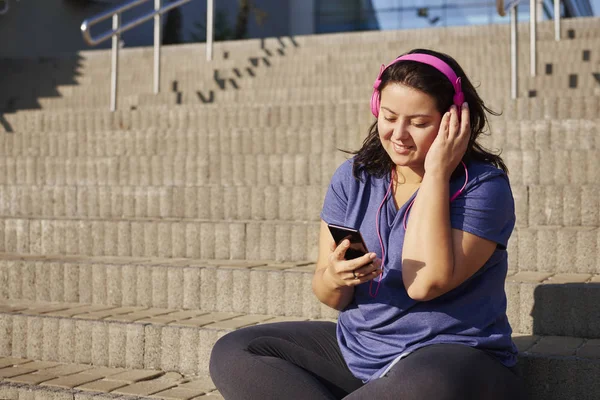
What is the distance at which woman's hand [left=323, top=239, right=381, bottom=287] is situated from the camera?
2074 millimetres

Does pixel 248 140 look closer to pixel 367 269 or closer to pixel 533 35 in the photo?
pixel 533 35

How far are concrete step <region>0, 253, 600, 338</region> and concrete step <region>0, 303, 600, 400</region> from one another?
63 mm

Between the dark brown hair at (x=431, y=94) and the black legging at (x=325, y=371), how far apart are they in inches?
18.3

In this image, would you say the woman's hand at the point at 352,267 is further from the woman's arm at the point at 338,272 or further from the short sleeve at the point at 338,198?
the short sleeve at the point at 338,198

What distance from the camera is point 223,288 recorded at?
3600 millimetres

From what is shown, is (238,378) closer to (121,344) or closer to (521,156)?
(121,344)

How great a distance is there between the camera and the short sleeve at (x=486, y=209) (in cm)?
213

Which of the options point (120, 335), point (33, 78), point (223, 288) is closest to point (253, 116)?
→ point (223, 288)

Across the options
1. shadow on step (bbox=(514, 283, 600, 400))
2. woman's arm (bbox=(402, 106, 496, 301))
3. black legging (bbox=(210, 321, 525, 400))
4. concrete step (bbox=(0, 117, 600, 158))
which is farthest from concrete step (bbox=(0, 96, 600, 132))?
woman's arm (bbox=(402, 106, 496, 301))

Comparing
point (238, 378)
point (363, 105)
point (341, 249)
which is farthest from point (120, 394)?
point (363, 105)

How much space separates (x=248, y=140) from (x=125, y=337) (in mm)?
1904

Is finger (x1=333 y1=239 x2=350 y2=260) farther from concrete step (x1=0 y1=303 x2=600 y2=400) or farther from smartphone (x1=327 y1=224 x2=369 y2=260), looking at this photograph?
concrete step (x1=0 y1=303 x2=600 y2=400)

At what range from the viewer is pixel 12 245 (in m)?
4.44

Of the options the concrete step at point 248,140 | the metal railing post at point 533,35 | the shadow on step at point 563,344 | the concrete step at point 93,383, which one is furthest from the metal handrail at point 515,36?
the concrete step at point 93,383
